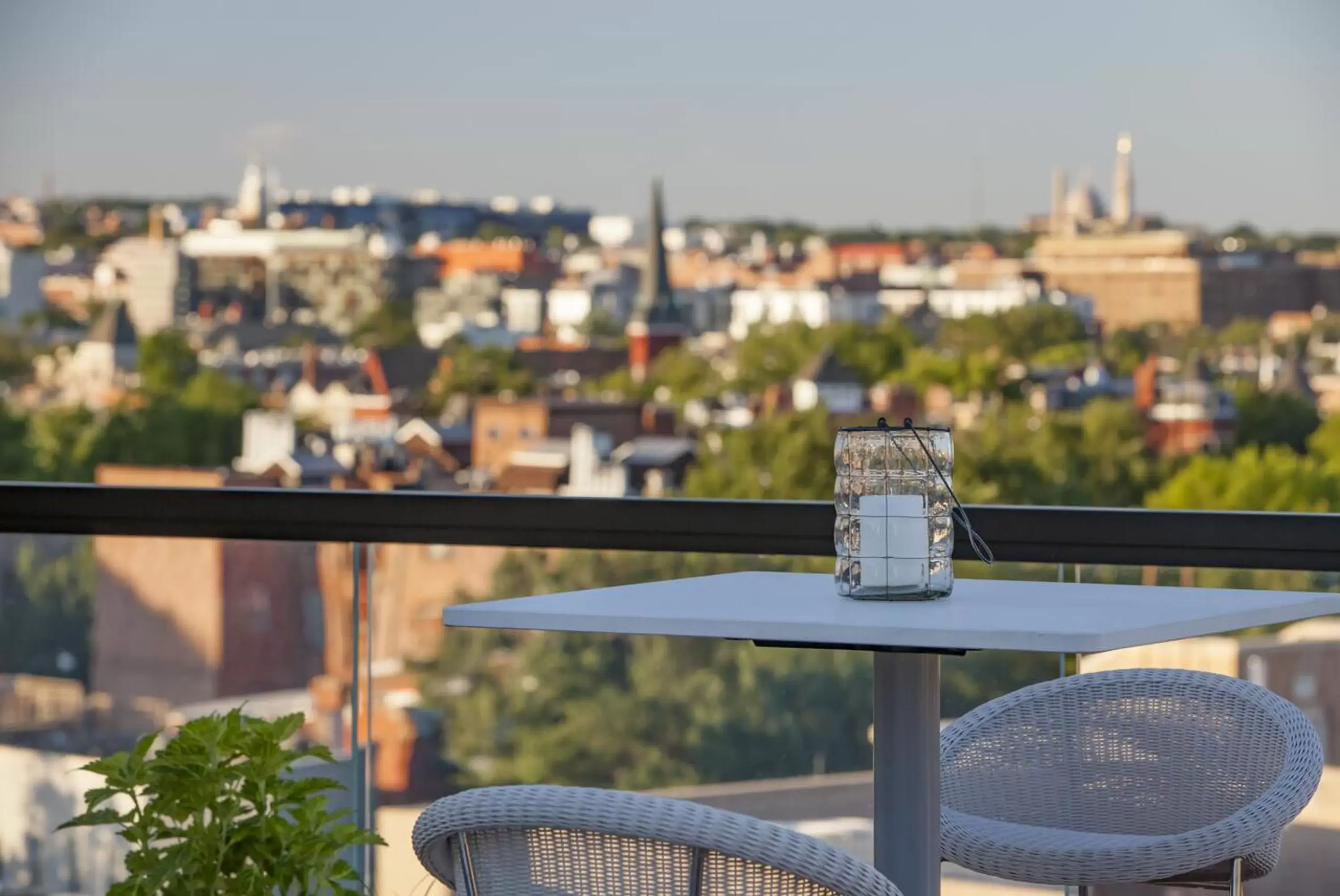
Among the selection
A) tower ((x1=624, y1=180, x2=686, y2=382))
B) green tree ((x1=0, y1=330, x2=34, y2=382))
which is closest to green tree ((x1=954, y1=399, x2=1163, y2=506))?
tower ((x1=624, y1=180, x2=686, y2=382))

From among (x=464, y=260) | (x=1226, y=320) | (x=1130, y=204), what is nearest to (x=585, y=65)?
(x=464, y=260)

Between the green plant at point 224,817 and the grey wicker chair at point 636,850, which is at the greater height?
the grey wicker chair at point 636,850

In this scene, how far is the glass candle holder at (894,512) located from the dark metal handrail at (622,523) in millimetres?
509

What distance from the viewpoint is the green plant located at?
6.38ft

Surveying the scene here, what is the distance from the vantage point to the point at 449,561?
12.9 ft

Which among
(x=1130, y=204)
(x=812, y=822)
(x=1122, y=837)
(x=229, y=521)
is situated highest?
(x=1130, y=204)

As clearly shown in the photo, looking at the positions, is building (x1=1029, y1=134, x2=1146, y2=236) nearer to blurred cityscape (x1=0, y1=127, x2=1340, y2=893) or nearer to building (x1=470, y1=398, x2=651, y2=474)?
blurred cityscape (x1=0, y1=127, x2=1340, y2=893)

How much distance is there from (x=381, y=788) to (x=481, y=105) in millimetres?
41555

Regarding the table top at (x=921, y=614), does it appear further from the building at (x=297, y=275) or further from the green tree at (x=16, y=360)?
the green tree at (x=16, y=360)

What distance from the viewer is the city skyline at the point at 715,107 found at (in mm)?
39406

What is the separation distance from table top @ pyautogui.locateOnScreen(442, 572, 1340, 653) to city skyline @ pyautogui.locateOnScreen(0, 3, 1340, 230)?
37858 millimetres

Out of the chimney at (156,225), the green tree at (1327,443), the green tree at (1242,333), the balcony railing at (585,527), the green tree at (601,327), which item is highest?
the chimney at (156,225)

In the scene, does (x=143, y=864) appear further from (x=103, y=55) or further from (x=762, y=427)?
(x=103, y=55)

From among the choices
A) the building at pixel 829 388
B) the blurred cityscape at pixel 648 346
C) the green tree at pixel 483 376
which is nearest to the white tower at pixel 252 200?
the blurred cityscape at pixel 648 346
